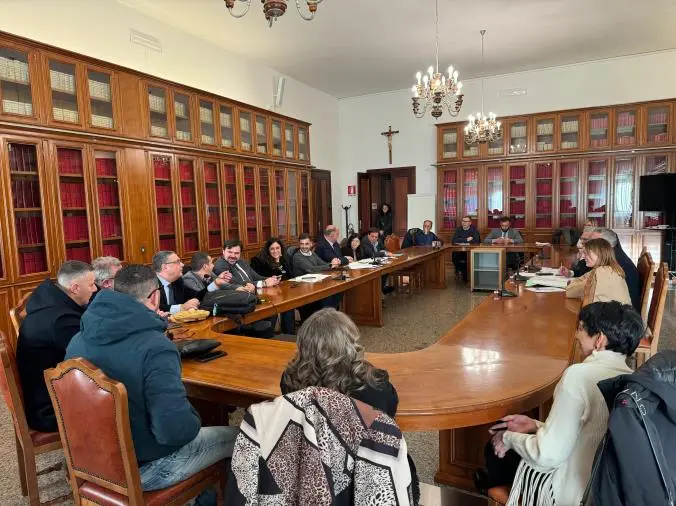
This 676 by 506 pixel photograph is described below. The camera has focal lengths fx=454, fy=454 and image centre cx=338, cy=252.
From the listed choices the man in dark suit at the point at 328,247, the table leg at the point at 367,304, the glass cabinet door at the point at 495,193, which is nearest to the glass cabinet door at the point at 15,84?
the man in dark suit at the point at 328,247

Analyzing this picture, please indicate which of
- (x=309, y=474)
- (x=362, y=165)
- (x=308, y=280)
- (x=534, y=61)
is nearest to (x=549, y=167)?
(x=534, y=61)

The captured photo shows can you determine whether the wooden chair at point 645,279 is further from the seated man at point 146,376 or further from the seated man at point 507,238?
the seated man at point 507,238

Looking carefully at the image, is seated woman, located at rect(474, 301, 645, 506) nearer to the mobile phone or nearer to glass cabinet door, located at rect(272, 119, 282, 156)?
the mobile phone

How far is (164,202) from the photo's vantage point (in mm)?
5598

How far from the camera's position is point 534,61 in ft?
26.1

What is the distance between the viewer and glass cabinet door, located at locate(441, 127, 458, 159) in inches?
352

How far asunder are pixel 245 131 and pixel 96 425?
19.9 feet

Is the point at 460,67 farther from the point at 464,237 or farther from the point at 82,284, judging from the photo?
the point at 82,284

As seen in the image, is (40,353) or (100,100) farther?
(100,100)

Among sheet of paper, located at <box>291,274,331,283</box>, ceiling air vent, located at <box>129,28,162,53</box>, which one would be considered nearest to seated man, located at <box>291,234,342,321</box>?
sheet of paper, located at <box>291,274,331,283</box>

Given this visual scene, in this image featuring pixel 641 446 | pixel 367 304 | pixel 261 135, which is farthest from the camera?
pixel 261 135

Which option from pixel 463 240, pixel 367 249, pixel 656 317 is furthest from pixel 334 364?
pixel 463 240

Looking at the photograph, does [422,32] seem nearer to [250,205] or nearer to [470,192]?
[470,192]

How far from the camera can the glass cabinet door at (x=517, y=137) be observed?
845 centimetres
